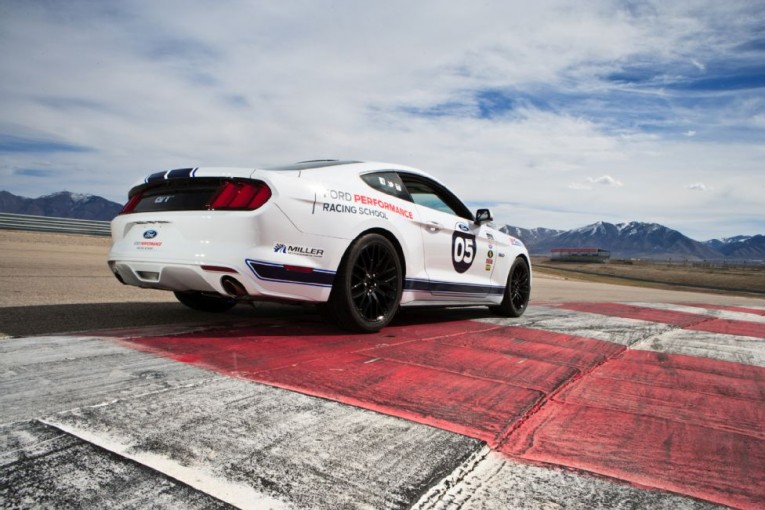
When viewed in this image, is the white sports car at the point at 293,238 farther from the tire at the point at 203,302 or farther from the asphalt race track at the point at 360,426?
the asphalt race track at the point at 360,426

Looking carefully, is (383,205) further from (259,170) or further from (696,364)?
(696,364)

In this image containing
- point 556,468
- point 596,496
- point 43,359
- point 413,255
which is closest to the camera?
point 596,496

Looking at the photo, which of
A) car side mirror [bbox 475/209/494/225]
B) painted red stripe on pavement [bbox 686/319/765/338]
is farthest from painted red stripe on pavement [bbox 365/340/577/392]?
painted red stripe on pavement [bbox 686/319/765/338]

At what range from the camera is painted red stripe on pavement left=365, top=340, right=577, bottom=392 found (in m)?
2.76

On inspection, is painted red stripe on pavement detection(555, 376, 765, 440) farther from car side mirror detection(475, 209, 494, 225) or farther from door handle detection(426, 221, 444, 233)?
car side mirror detection(475, 209, 494, 225)

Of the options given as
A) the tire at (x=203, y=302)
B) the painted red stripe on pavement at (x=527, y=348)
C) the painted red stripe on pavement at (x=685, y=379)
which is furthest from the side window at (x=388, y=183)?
the painted red stripe on pavement at (x=685, y=379)

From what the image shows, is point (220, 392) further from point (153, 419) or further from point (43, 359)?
point (43, 359)

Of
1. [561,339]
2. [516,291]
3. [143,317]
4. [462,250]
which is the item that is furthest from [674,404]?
[143,317]

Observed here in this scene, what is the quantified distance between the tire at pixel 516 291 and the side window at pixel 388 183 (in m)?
2.11

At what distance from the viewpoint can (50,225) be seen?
2636cm

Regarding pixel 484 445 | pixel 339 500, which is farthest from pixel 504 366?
pixel 339 500

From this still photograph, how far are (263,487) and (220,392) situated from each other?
876 millimetres

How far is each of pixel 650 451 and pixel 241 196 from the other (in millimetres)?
2654

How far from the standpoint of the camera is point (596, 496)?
1.46 m
